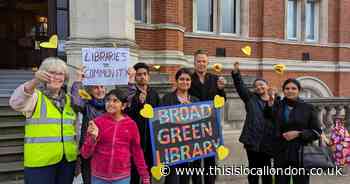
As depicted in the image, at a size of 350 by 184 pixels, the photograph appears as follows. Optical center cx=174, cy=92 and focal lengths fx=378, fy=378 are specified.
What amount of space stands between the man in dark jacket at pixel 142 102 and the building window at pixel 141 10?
Answer: 6.41m

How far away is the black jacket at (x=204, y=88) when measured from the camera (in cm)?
448

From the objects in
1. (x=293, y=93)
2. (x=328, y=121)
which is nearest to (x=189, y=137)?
(x=293, y=93)

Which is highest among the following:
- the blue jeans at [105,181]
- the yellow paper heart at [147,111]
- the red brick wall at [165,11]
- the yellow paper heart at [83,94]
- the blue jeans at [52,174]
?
the red brick wall at [165,11]

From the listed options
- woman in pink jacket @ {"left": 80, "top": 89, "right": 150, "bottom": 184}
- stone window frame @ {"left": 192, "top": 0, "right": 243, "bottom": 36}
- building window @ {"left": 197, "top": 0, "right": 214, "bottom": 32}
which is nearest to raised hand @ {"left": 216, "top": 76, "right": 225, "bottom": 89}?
woman in pink jacket @ {"left": 80, "top": 89, "right": 150, "bottom": 184}

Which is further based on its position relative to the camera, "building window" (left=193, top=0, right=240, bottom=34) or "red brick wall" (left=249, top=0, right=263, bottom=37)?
"red brick wall" (left=249, top=0, right=263, bottom=37)

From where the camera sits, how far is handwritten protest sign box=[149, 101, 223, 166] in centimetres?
410

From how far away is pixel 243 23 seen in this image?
12922mm

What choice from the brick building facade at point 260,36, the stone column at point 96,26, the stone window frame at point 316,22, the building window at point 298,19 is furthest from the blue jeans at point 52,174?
the building window at point 298,19

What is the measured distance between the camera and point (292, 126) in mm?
4203

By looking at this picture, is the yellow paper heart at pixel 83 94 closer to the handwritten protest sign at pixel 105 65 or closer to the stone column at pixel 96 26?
the handwritten protest sign at pixel 105 65

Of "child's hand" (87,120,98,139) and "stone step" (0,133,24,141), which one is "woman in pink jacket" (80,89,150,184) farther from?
"stone step" (0,133,24,141)

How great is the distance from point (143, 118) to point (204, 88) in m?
0.86

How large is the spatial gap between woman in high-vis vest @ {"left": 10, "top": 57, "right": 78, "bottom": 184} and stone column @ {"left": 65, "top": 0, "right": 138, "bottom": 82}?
3757mm

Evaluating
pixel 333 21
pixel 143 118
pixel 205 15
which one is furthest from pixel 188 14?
pixel 143 118
